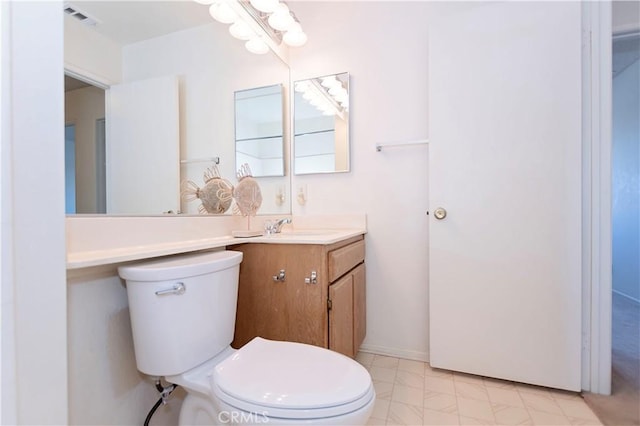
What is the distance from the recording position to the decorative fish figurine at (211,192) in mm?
1244

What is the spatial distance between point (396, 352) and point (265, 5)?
2.12m

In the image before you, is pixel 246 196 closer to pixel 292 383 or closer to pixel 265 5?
pixel 292 383

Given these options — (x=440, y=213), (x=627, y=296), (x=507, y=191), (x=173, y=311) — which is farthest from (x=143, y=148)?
(x=627, y=296)

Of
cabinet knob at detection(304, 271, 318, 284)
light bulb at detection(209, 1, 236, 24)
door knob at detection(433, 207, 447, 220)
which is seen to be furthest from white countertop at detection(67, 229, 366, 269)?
light bulb at detection(209, 1, 236, 24)

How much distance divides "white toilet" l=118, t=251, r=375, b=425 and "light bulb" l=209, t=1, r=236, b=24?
3.94 feet

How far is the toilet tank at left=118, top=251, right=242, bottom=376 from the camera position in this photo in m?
0.81

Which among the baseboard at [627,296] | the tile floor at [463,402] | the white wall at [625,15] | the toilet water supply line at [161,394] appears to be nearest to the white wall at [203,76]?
the toilet water supply line at [161,394]

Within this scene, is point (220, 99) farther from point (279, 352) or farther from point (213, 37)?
point (279, 352)

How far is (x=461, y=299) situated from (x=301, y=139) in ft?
4.44

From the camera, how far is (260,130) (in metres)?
1.80

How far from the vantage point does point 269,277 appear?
124 centimetres

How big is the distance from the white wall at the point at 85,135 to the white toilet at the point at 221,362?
258 mm

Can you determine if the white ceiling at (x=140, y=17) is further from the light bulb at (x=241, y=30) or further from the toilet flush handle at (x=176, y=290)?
the toilet flush handle at (x=176, y=290)

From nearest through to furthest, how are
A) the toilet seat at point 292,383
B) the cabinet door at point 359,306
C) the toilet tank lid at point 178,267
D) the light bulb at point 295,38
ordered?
the toilet seat at point 292,383
the toilet tank lid at point 178,267
the cabinet door at point 359,306
the light bulb at point 295,38
